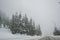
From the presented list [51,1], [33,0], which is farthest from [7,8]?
[51,1]

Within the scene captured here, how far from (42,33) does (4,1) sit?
72 centimetres

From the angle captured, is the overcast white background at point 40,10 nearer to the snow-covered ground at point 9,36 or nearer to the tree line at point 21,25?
the tree line at point 21,25

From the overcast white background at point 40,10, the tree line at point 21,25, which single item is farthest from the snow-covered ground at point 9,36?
the overcast white background at point 40,10

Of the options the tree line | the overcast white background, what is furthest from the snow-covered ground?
the overcast white background

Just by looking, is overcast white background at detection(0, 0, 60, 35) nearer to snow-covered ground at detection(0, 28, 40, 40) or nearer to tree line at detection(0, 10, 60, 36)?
tree line at detection(0, 10, 60, 36)

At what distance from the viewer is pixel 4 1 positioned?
149cm

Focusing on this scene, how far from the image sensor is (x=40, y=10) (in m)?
1.52

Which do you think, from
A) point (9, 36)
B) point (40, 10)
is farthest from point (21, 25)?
point (40, 10)

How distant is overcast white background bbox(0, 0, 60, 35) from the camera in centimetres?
149

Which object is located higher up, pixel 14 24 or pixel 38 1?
pixel 38 1

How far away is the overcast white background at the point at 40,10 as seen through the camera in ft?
4.90

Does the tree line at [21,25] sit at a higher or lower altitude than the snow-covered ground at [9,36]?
higher

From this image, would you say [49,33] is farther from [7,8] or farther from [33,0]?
[7,8]

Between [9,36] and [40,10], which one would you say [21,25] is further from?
[40,10]
